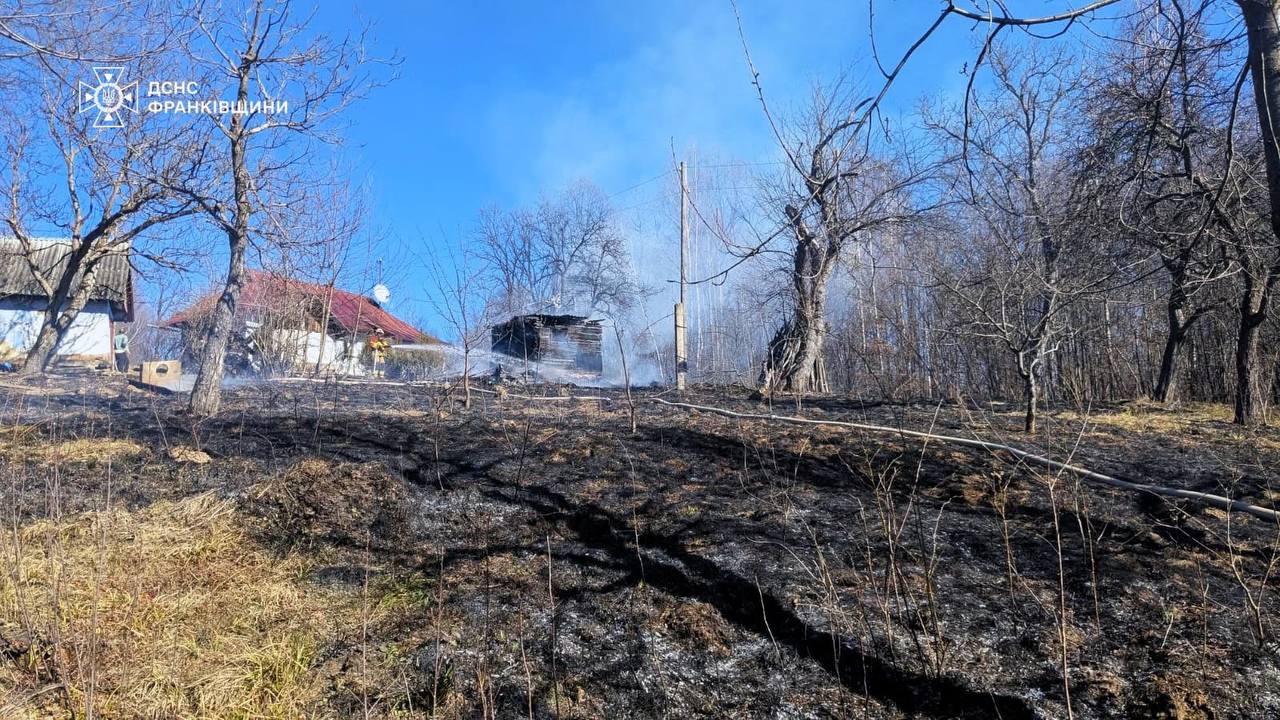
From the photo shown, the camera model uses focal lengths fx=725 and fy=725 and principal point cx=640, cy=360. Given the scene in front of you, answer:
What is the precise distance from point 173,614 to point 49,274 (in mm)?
16290

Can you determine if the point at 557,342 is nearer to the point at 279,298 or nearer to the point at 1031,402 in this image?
the point at 279,298

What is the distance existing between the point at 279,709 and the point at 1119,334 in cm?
1439

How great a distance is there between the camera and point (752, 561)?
10.9 feet

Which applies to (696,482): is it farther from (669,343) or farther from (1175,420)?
(669,343)

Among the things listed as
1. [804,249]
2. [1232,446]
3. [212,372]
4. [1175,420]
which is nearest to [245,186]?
[212,372]

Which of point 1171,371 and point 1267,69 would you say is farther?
point 1171,371

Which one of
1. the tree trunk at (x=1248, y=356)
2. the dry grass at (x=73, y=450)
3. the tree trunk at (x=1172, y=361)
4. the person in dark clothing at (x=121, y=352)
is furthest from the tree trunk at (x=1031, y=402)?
the person in dark clothing at (x=121, y=352)

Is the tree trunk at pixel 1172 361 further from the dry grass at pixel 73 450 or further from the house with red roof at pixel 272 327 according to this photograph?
the house with red roof at pixel 272 327

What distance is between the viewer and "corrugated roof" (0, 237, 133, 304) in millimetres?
15758

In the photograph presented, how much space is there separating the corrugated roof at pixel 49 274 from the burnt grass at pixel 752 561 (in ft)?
43.6

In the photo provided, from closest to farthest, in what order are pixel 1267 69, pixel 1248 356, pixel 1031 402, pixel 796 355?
pixel 1267 69, pixel 1031 402, pixel 1248 356, pixel 796 355

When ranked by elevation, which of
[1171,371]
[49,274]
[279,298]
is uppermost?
[49,274]

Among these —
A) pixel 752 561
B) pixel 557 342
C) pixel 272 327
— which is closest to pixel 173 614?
pixel 752 561

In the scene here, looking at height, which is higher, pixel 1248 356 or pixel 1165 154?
pixel 1165 154
